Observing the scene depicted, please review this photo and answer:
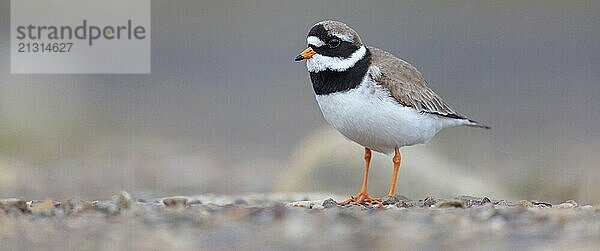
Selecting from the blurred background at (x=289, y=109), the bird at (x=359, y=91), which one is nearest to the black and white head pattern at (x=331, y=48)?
the bird at (x=359, y=91)

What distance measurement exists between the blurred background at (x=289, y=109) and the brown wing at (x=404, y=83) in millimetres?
2134

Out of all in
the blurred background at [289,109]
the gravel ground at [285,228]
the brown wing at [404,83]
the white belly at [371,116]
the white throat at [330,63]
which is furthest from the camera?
the blurred background at [289,109]

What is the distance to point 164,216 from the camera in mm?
7227

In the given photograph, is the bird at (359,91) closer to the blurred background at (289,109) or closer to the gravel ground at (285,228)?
the gravel ground at (285,228)

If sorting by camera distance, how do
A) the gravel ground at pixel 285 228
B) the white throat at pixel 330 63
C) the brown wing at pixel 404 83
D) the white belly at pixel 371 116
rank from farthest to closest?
the brown wing at pixel 404 83
the white throat at pixel 330 63
the white belly at pixel 371 116
the gravel ground at pixel 285 228

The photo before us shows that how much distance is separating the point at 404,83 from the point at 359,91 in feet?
1.83

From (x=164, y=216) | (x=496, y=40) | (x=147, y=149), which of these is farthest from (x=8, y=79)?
(x=164, y=216)

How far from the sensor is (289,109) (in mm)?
19859

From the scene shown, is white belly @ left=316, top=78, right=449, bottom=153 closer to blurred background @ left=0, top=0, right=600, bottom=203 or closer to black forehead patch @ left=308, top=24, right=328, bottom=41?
black forehead patch @ left=308, top=24, right=328, bottom=41

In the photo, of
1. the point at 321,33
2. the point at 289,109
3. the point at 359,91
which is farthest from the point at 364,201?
the point at 289,109

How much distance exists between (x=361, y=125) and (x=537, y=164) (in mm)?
6790

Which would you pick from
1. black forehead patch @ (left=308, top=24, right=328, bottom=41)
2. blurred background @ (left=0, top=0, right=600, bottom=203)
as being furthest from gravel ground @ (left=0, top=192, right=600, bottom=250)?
blurred background @ (left=0, top=0, right=600, bottom=203)

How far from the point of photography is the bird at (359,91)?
29.3ft

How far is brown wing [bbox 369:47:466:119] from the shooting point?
9133mm
